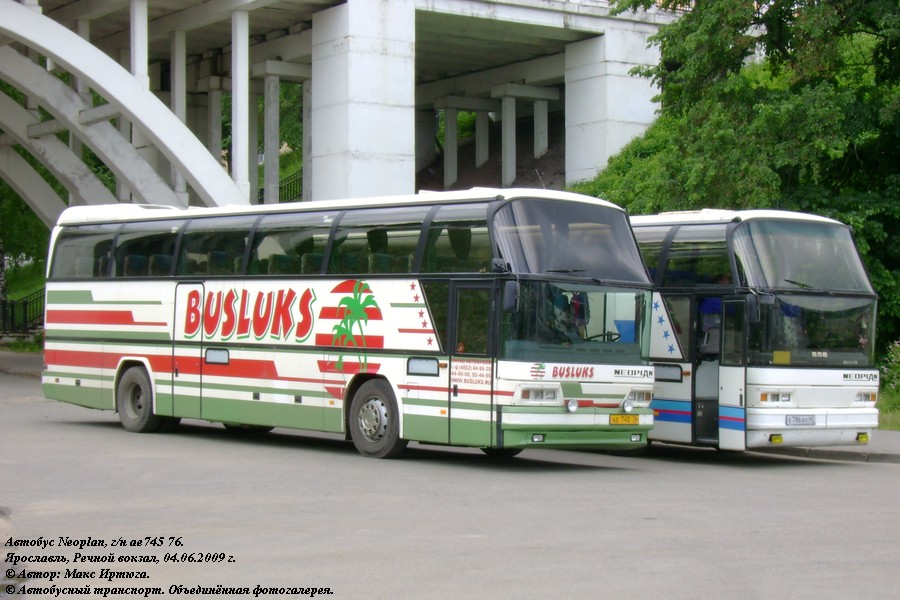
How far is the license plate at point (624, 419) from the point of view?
15.4 metres

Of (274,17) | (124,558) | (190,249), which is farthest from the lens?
(274,17)

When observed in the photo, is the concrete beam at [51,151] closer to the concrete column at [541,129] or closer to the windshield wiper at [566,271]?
the concrete column at [541,129]

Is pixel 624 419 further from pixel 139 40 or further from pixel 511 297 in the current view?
pixel 139 40

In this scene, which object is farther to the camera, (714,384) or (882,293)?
(882,293)

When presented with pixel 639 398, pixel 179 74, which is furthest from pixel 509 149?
pixel 639 398

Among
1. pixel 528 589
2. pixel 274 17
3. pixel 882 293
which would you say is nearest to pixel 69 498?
pixel 528 589

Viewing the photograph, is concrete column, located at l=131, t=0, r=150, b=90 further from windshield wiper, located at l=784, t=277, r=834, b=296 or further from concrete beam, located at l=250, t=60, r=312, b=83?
windshield wiper, located at l=784, t=277, r=834, b=296

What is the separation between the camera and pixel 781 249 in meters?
16.6

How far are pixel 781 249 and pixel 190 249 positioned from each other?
314 inches

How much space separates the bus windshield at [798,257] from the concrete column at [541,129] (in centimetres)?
2741

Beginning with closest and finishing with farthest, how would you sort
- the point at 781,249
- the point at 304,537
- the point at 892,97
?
the point at 304,537
the point at 781,249
the point at 892,97

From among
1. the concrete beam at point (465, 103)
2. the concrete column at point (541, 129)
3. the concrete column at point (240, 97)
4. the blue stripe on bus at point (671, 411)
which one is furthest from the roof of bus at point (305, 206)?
the concrete beam at point (465, 103)

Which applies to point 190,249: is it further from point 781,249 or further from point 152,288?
point 781,249

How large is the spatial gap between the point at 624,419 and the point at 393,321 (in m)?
2.89
